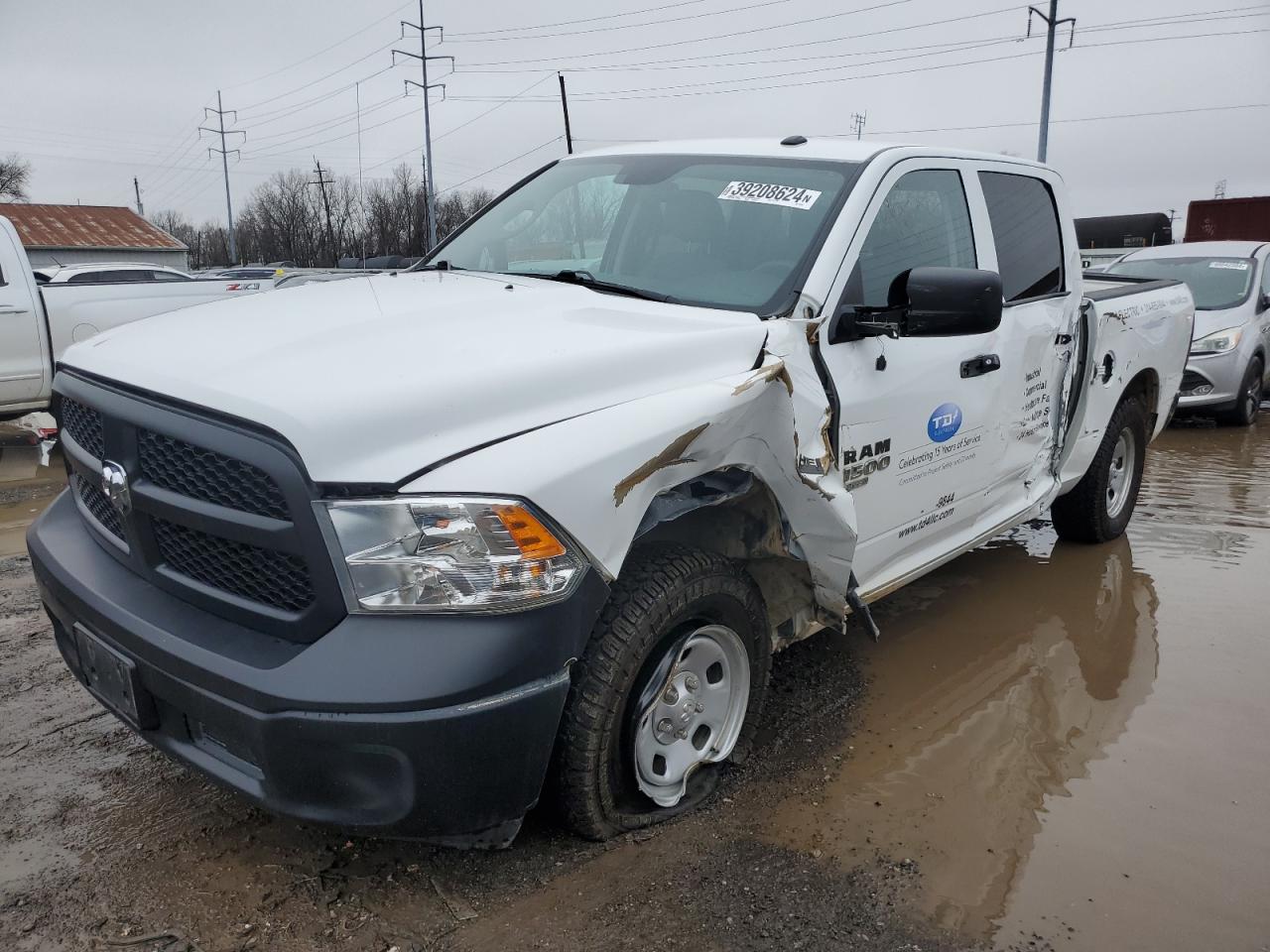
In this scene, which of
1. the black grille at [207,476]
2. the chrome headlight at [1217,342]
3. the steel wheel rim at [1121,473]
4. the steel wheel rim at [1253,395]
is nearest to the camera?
the black grille at [207,476]

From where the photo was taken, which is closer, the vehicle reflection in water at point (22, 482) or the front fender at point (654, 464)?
the front fender at point (654, 464)

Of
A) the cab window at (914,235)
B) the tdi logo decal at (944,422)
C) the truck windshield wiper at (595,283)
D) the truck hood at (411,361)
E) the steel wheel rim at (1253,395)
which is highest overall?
the cab window at (914,235)

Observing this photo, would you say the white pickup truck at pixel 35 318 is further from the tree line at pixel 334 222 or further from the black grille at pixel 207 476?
the tree line at pixel 334 222

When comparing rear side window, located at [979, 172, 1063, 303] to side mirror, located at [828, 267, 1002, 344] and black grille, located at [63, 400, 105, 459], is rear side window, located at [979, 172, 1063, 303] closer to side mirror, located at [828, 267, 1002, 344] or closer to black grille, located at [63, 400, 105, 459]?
side mirror, located at [828, 267, 1002, 344]

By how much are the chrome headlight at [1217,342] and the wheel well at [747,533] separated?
8166 mm

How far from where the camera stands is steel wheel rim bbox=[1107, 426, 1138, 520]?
5.35 metres

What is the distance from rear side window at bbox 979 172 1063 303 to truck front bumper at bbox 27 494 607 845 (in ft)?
8.64

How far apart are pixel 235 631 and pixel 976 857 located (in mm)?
2035

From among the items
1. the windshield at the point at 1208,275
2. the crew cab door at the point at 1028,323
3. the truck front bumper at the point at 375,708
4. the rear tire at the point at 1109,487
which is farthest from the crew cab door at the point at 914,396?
the windshield at the point at 1208,275

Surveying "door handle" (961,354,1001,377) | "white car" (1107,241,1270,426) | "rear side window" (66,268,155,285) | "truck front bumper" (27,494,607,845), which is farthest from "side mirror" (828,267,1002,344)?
"rear side window" (66,268,155,285)

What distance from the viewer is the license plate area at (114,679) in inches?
89.4

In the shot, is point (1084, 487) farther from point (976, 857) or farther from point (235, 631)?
point (235, 631)

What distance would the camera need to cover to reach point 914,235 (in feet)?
11.3

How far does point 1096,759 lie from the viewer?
3.22 m
